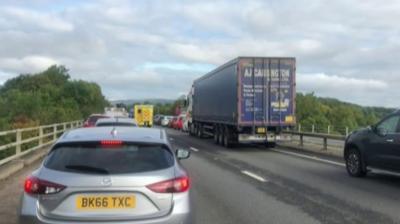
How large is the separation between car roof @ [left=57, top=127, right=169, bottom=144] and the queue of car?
0.17 feet

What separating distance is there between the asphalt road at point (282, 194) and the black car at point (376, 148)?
360 mm

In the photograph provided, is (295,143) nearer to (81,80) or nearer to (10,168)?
(10,168)

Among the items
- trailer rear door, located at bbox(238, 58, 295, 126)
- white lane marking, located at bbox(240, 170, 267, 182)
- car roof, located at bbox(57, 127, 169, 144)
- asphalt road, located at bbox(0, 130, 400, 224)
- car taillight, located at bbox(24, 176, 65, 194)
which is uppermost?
trailer rear door, located at bbox(238, 58, 295, 126)

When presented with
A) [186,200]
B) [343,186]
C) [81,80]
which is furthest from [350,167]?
[81,80]

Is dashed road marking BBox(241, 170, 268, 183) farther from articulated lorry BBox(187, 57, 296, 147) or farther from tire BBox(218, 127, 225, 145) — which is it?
tire BBox(218, 127, 225, 145)

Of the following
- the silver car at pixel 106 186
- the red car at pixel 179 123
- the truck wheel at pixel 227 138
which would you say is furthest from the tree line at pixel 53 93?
the silver car at pixel 106 186

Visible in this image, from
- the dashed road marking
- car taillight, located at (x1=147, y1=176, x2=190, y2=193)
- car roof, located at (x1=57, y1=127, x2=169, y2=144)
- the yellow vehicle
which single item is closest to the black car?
the dashed road marking

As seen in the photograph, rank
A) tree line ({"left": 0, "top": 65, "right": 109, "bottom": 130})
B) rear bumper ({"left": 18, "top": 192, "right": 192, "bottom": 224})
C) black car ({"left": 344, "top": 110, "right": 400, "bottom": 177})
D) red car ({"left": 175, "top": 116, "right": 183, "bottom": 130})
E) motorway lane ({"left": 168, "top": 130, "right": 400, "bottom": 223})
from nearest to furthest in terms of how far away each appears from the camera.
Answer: rear bumper ({"left": 18, "top": 192, "right": 192, "bottom": 224}) → motorway lane ({"left": 168, "top": 130, "right": 400, "bottom": 223}) → black car ({"left": 344, "top": 110, "right": 400, "bottom": 177}) → red car ({"left": 175, "top": 116, "right": 183, "bottom": 130}) → tree line ({"left": 0, "top": 65, "right": 109, "bottom": 130})

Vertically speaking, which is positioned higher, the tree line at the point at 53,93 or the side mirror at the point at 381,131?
the tree line at the point at 53,93

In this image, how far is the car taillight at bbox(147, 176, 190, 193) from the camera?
6199 mm

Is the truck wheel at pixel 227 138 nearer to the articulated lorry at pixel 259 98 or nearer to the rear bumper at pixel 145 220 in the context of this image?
the articulated lorry at pixel 259 98

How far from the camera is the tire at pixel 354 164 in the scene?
1539cm

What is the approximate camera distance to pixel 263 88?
26.5 m

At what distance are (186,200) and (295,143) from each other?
2516 centimetres
